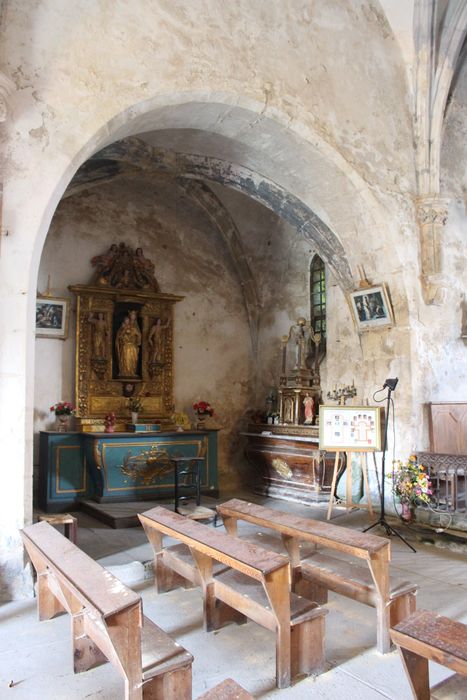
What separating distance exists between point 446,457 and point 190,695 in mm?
4885

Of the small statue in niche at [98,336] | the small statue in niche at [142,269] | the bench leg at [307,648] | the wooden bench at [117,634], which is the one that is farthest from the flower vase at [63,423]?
the bench leg at [307,648]

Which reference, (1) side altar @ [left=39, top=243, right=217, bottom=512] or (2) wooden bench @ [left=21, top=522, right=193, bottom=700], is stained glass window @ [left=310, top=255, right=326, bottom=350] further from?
(2) wooden bench @ [left=21, top=522, right=193, bottom=700]

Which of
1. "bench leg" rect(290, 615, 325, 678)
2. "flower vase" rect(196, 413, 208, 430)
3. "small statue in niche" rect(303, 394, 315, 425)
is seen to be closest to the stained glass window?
"small statue in niche" rect(303, 394, 315, 425)

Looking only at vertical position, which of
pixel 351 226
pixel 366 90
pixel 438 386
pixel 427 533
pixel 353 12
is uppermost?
pixel 353 12

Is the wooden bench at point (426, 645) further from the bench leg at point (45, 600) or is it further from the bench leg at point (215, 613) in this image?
the bench leg at point (45, 600)

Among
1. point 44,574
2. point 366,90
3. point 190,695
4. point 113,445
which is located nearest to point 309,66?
point 366,90

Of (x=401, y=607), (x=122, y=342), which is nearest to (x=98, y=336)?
(x=122, y=342)

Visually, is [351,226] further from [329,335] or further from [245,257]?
[245,257]

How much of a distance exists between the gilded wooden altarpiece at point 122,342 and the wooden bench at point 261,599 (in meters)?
5.26

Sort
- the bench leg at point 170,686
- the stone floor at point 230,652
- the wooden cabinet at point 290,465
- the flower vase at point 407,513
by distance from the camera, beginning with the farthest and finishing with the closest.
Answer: the wooden cabinet at point 290,465 → the flower vase at point 407,513 → the stone floor at point 230,652 → the bench leg at point 170,686

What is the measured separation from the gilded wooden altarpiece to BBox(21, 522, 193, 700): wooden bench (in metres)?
5.55

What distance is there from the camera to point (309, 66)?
7250mm

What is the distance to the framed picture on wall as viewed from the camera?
7082 millimetres

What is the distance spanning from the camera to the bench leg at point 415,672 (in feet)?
8.70
